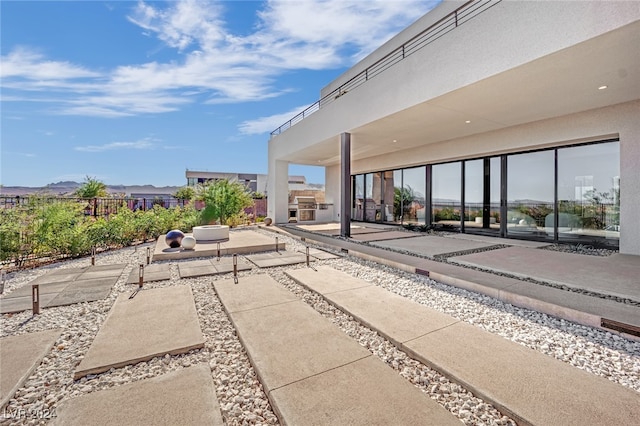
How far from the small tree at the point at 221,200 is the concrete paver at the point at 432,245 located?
7.50 metres

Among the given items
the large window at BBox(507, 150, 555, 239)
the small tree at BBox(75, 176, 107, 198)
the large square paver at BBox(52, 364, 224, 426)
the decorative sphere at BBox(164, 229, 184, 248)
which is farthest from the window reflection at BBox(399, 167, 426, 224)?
the small tree at BBox(75, 176, 107, 198)

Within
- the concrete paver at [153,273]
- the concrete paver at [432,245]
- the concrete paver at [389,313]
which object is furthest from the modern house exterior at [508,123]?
the concrete paver at [153,273]

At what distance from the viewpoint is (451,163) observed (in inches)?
406

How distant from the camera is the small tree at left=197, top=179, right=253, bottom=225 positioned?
12148 mm

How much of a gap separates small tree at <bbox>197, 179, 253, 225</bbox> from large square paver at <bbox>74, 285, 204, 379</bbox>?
8478 mm

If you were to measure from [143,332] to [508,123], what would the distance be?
359 inches

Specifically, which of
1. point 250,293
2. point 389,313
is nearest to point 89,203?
point 250,293

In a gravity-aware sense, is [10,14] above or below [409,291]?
above

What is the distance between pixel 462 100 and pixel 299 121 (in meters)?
7.11

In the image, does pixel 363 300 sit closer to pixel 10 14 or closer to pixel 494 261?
pixel 494 261

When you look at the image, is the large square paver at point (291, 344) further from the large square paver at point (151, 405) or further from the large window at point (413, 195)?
the large window at point (413, 195)

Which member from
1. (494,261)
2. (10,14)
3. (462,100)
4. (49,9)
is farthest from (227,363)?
(49,9)

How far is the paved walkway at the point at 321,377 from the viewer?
1.72 m

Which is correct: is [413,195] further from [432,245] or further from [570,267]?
[570,267]
